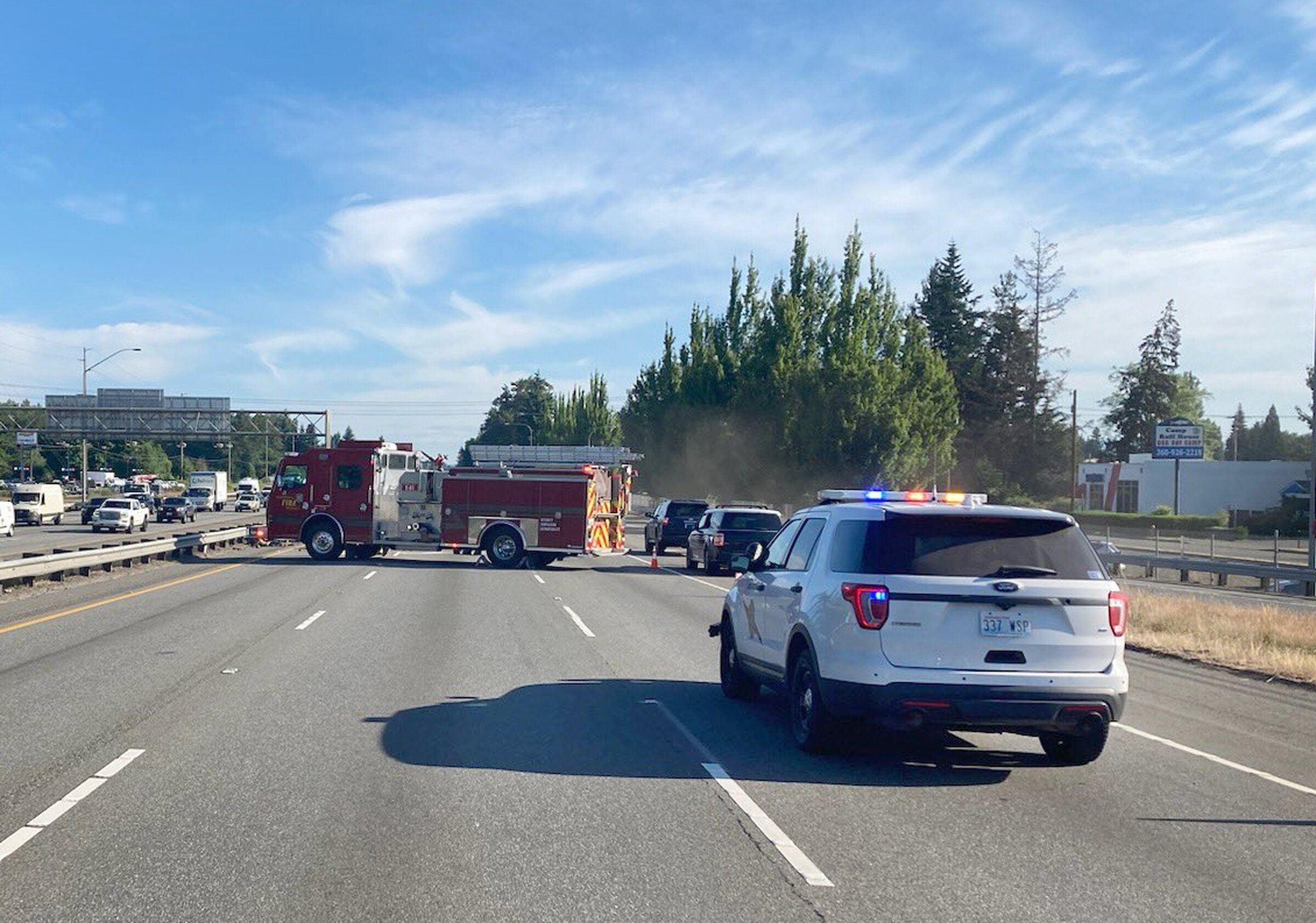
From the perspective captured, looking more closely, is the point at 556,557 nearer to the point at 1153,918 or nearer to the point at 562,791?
the point at 562,791

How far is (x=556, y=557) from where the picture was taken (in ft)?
113

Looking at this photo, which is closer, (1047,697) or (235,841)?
(235,841)

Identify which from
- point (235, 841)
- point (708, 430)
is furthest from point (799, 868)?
point (708, 430)

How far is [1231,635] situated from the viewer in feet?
59.8

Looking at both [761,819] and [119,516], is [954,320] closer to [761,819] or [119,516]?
[119,516]

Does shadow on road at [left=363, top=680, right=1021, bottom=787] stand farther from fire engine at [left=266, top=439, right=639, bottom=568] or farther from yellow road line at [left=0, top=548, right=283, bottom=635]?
fire engine at [left=266, top=439, right=639, bottom=568]

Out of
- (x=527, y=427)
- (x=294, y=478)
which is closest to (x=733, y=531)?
(x=294, y=478)

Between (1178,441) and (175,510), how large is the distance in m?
53.3

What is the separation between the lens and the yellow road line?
1730 cm

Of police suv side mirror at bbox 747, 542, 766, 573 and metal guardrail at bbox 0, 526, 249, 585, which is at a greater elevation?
police suv side mirror at bbox 747, 542, 766, 573

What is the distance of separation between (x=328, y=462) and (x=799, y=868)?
29.1m

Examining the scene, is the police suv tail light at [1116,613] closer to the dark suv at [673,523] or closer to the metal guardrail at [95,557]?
the metal guardrail at [95,557]

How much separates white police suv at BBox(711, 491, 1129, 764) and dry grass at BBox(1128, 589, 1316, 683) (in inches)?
287

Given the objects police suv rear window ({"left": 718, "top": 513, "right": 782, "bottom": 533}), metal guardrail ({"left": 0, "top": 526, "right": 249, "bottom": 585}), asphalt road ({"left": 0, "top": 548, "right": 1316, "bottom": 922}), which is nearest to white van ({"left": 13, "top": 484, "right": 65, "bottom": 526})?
metal guardrail ({"left": 0, "top": 526, "right": 249, "bottom": 585})
